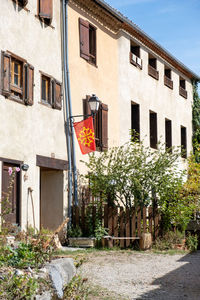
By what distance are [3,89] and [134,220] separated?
16.3 ft

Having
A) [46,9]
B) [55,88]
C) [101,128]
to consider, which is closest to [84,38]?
[46,9]

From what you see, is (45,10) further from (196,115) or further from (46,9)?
(196,115)

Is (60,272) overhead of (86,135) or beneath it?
beneath

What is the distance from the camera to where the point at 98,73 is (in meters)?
17.3

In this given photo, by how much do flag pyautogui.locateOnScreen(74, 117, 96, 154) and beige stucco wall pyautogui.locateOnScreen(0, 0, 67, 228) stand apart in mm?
439

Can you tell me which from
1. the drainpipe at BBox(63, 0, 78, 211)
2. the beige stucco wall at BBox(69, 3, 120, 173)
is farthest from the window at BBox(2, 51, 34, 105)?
the beige stucco wall at BBox(69, 3, 120, 173)

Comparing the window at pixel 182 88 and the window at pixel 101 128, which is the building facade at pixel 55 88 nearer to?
the window at pixel 101 128

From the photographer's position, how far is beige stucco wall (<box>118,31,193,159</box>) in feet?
62.0

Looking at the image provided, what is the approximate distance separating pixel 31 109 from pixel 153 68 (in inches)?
354

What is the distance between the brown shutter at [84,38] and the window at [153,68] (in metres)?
5.11

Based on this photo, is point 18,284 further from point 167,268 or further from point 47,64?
point 47,64

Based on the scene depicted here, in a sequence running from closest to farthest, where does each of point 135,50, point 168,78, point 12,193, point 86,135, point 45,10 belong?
point 12,193, point 45,10, point 86,135, point 135,50, point 168,78

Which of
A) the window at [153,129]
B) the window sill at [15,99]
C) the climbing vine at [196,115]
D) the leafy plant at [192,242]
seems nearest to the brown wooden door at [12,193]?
the window sill at [15,99]

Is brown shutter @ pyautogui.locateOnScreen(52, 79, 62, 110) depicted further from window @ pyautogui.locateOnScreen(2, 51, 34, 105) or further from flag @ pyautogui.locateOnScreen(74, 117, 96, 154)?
window @ pyautogui.locateOnScreen(2, 51, 34, 105)
